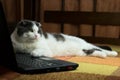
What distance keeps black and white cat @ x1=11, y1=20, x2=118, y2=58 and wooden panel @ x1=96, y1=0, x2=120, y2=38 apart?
571mm

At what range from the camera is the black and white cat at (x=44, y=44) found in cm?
166

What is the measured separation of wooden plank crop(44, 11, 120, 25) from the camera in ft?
7.88

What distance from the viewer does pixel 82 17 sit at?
8.11 ft

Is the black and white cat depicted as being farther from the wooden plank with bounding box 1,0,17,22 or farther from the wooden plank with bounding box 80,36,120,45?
the wooden plank with bounding box 1,0,17,22

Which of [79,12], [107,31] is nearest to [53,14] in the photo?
[79,12]

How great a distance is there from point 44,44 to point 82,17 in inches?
32.3

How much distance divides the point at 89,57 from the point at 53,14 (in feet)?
2.89

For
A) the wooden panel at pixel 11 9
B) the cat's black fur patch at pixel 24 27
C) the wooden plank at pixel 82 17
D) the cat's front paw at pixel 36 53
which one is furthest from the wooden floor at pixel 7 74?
the wooden plank at pixel 82 17

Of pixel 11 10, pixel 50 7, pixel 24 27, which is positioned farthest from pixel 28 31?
pixel 50 7

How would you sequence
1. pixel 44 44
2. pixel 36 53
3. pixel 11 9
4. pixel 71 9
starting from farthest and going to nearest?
1. pixel 71 9
2. pixel 11 9
3. pixel 44 44
4. pixel 36 53

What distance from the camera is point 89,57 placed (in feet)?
5.82

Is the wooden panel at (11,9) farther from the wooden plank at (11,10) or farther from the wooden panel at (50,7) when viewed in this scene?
the wooden panel at (50,7)

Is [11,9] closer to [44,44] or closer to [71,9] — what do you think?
[71,9]

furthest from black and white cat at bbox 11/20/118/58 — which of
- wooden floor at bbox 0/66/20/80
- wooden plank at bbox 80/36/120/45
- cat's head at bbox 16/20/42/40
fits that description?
wooden plank at bbox 80/36/120/45
